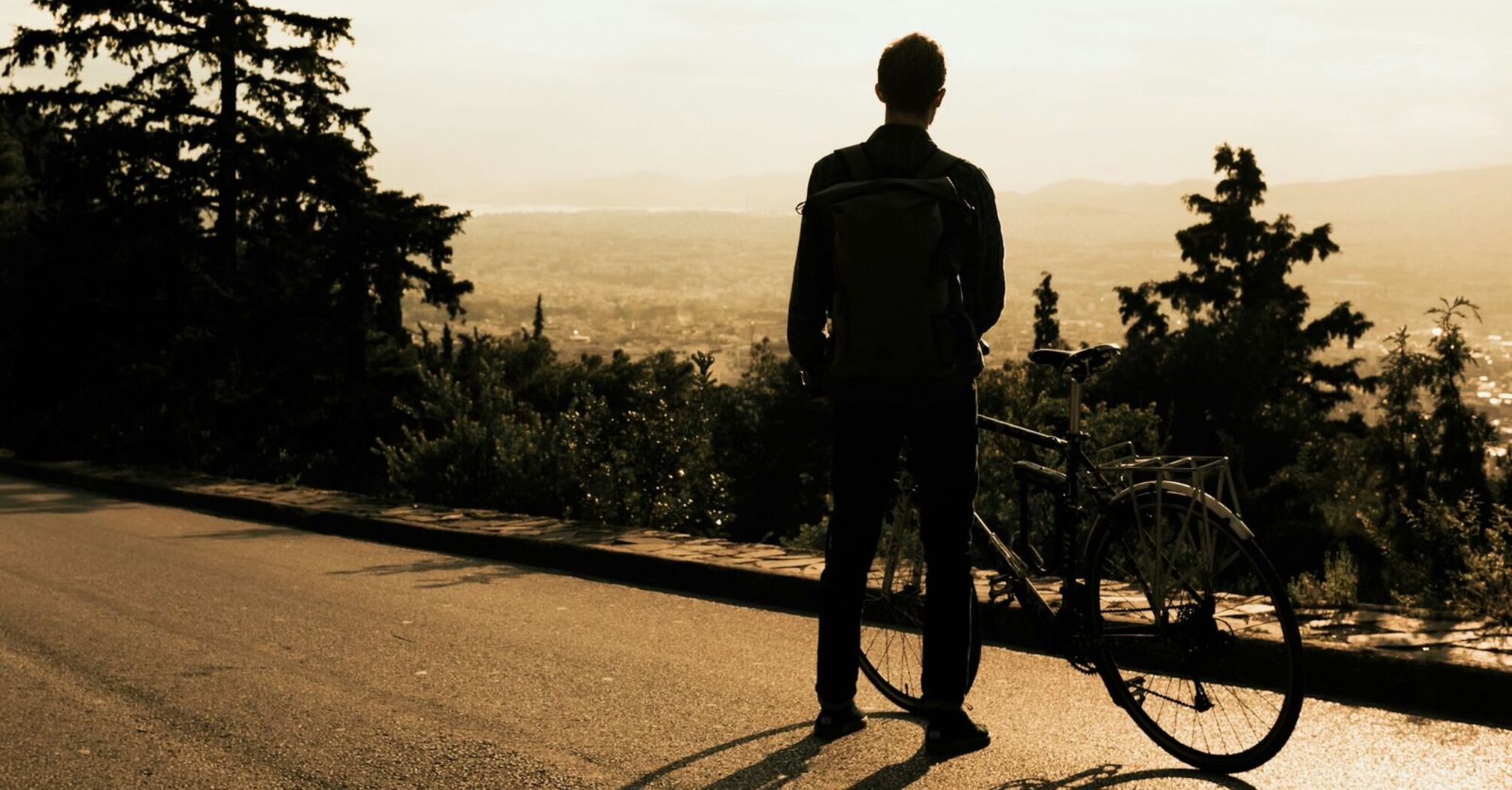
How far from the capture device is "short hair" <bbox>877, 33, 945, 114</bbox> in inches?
174

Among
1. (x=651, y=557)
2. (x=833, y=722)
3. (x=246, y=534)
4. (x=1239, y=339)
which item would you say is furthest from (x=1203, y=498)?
(x=1239, y=339)

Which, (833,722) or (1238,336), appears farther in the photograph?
(1238,336)

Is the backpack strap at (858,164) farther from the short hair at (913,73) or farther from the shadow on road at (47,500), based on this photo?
the shadow on road at (47,500)

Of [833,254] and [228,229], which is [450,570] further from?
[228,229]

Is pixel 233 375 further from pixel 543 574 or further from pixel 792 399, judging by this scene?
pixel 792 399

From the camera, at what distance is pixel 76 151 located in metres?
29.8

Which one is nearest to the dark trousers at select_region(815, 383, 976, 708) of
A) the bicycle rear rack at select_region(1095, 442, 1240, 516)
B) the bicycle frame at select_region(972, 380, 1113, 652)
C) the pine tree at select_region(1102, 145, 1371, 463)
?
the bicycle frame at select_region(972, 380, 1113, 652)

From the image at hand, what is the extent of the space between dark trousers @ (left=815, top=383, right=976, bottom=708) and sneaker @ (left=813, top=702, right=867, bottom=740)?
1.4 inches

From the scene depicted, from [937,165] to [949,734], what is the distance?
165cm

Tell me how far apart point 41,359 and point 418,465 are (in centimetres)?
1421

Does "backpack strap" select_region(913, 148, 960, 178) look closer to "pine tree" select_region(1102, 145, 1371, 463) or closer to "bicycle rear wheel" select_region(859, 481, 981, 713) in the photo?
"bicycle rear wheel" select_region(859, 481, 981, 713)

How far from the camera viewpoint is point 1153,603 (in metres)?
4.58

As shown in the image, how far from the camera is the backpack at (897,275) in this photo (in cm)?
425

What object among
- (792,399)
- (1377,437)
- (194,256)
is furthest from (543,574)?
(792,399)
